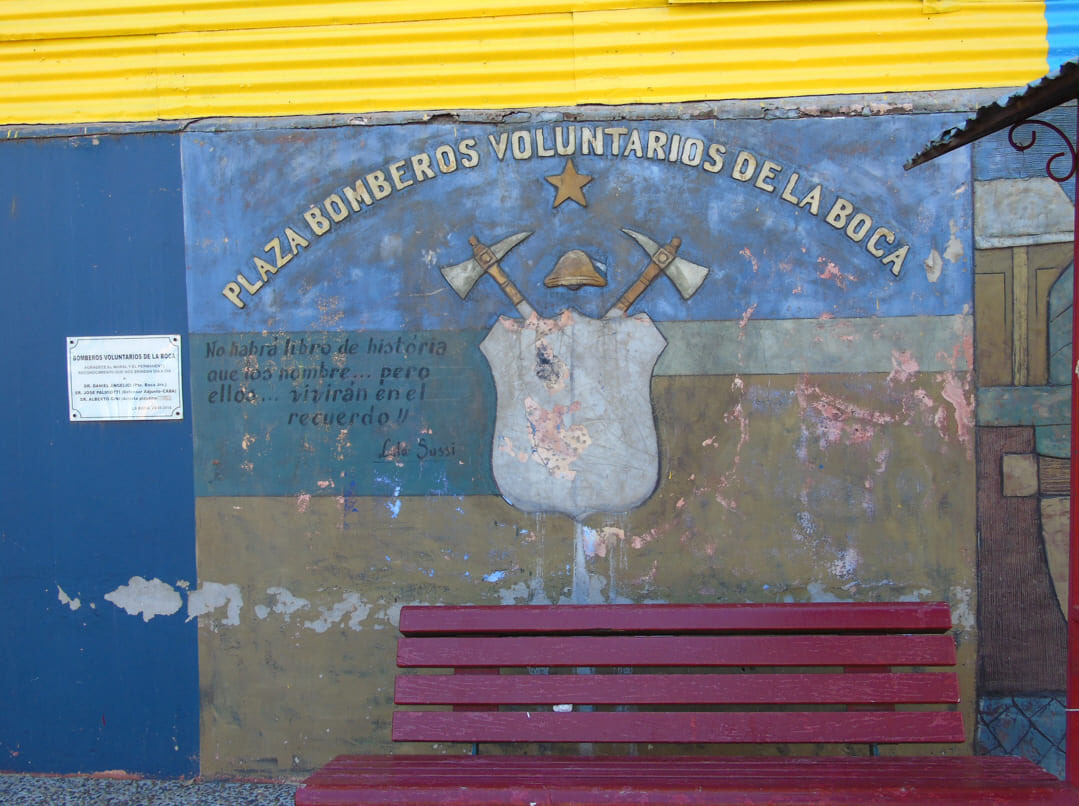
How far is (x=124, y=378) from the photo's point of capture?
407 centimetres

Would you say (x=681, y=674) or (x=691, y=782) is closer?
(x=691, y=782)

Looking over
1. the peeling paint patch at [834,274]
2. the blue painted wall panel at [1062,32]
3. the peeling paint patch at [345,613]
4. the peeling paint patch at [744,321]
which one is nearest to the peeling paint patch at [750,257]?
the peeling paint patch at [744,321]

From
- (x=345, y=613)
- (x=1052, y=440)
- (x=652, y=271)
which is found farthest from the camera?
(x=345, y=613)

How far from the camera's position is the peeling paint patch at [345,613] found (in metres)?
3.95

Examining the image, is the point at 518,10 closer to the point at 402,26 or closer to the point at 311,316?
the point at 402,26

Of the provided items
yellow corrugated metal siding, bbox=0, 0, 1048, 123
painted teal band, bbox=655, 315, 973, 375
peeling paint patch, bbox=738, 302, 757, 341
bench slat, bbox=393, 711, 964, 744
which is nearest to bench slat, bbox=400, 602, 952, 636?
bench slat, bbox=393, 711, 964, 744

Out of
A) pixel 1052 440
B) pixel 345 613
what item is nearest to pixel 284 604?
pixel 345 613

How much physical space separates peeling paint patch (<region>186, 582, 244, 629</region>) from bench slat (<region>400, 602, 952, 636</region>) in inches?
38.3

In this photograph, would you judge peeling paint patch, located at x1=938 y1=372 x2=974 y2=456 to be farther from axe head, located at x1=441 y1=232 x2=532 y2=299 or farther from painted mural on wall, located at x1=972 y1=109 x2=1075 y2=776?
axe head, located at x1=441 y1=232 x2=532 y2=299

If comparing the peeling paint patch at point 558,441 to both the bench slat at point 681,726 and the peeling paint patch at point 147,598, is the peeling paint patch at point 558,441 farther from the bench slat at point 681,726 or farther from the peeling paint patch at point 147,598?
the peeling paint patch at point 147,598

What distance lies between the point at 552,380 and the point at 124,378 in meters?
1.96

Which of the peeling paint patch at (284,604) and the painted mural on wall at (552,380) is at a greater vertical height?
the painted mural on wall at (552,380)

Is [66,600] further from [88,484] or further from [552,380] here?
[552,380]

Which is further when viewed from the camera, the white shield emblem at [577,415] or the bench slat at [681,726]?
the white shield emblem at [577,415]
